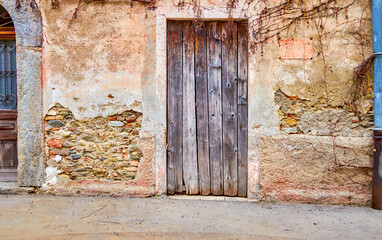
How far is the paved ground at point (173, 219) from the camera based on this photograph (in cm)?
261

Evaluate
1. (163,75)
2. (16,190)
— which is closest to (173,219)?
(163,75)

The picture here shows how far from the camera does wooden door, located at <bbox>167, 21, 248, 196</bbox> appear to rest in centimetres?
349

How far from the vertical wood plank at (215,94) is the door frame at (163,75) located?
0.20 m

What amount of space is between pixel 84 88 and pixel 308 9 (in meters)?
2.86

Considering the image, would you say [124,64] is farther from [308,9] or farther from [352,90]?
[352,90]

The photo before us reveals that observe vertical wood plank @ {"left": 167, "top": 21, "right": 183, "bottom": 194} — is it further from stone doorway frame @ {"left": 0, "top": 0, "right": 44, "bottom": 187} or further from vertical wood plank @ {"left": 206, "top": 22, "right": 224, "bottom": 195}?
stone doorway frame @ {"left": 0, "top": 0, "right": 44, "bottom": 187}

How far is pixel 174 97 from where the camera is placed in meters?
3.52

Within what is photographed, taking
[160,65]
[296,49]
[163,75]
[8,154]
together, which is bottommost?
[8,154]

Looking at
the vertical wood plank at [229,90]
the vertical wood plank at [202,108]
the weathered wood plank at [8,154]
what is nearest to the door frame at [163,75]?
the vertical wood plank at [229,90]

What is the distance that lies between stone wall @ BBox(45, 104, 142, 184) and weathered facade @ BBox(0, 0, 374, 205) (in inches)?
0.5

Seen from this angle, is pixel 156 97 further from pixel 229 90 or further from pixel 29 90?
pixel 29 90

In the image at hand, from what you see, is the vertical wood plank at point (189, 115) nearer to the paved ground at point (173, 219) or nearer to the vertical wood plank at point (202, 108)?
the vertical wood plank at point (202, 108)

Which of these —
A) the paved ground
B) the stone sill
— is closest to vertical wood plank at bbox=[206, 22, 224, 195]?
the paved ground

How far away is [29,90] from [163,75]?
5.45 feet
